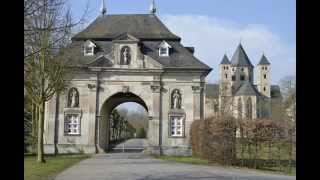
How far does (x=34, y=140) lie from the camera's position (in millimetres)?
37375

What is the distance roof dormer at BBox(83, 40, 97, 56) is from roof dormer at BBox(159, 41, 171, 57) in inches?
216

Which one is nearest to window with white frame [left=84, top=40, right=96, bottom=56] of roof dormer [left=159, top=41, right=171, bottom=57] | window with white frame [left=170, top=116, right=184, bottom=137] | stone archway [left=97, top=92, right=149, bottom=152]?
stone archway [left=97, top=92, right=149, bottom=152]

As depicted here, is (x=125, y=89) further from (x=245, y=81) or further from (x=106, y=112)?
(x=245, y=81)

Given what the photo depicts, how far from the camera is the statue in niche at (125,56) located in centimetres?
4131

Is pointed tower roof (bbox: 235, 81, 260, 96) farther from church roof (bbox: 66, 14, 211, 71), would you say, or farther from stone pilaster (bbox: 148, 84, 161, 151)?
stone pilaster (bbox: 148, 84, 161, 151)

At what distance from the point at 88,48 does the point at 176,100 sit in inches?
338

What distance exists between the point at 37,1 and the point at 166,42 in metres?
30.5

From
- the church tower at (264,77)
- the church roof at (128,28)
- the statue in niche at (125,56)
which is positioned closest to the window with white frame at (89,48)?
the church roof at (128,28)

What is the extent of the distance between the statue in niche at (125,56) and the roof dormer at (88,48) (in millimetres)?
2856

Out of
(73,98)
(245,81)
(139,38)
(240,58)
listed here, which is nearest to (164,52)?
(139,38)

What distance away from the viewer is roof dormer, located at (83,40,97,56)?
140 feet

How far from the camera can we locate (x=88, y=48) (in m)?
42.9
